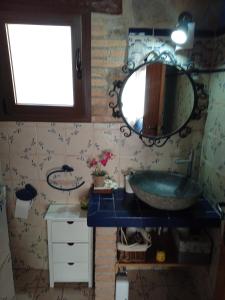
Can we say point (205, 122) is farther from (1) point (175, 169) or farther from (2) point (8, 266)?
(2) point (8, 266)

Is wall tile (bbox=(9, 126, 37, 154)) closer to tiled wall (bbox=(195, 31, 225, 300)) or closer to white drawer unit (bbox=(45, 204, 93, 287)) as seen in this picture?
white drawer unit (bbox=(45, 204, 93, 287))

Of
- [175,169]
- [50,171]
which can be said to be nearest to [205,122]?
[175,169]

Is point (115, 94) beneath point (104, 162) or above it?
above

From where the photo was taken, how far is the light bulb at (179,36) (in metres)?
1.44

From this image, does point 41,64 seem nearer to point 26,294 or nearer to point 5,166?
point 5,166

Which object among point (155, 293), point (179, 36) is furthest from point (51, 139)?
point (155, 293)

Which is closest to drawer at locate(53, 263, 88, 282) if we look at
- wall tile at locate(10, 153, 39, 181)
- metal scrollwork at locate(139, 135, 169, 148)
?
wall tile at locate(10, 153, 39, 181)

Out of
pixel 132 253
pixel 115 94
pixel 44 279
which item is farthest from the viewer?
pixel 44 279

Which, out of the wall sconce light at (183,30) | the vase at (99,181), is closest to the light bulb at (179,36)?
the wall sconce light at (183,30)

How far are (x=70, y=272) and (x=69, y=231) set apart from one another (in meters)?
0.37

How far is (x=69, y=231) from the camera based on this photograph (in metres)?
1.73

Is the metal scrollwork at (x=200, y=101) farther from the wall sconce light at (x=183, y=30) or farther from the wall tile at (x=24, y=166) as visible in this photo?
the wall tile at (x=24, y=166)

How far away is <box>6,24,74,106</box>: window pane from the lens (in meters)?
1.57

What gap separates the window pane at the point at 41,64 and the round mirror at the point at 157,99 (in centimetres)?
45
